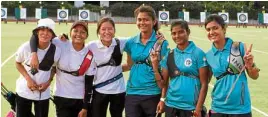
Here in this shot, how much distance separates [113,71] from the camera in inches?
200

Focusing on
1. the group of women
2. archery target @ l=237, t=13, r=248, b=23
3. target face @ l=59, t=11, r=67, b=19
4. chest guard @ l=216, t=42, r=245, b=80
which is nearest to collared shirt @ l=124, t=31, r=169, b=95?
the group of women

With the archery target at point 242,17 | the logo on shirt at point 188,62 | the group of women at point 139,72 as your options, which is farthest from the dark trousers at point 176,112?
the archery target at point 242,17

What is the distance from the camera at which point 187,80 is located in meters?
4.48

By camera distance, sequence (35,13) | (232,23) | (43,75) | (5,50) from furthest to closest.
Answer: (232,23)
(35,13)
(5,50)
(43,75)

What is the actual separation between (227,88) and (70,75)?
5.60 feet

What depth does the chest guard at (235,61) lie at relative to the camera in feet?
13.8

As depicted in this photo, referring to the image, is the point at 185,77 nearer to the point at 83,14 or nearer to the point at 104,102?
the point at 104,102

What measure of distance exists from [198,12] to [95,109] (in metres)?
43.3

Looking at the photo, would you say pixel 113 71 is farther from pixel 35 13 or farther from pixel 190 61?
pixel 35 13

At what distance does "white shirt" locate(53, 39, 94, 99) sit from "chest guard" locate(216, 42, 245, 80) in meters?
1.53

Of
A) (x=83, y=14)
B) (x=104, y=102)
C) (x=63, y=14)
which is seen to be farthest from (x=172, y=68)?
(x=83, y=14)

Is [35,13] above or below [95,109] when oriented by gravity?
above

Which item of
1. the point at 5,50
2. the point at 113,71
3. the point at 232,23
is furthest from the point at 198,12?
the point at 113,71

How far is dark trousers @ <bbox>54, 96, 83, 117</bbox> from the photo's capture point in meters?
5.12
